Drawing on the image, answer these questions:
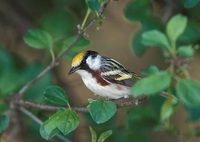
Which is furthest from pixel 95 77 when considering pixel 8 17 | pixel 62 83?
pixel 8 17

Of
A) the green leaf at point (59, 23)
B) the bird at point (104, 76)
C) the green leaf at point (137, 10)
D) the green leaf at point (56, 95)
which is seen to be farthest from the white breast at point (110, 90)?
the green leaf at point (59, 23)

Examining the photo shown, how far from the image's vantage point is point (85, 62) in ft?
6.66

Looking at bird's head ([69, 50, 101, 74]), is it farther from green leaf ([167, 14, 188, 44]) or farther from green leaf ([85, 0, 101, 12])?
green leaf ([167, 14, 188, 44])

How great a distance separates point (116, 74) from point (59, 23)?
1012 mm

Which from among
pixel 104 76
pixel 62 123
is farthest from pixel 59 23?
pixel 62 123

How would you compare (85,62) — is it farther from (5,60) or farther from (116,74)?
(5,60)

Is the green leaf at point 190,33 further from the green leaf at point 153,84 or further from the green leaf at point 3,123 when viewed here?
the green leaf at point 153,84

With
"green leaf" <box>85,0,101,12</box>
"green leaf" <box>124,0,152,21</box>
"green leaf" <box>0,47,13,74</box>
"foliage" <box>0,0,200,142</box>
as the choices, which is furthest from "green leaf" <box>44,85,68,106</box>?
"green leaf" <box>0,47,13,74</box>

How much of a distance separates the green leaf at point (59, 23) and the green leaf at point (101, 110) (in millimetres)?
1210

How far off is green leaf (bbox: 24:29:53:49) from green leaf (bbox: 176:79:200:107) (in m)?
0.82

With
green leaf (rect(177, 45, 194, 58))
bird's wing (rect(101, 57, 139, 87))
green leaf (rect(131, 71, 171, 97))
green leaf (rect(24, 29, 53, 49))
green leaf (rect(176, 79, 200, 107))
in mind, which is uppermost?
green leaf (rect(24, 29, 53, 49))

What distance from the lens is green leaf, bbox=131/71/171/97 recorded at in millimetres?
1407

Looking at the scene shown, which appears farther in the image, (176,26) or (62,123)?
(62,123)

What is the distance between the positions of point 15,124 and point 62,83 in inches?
21.6
